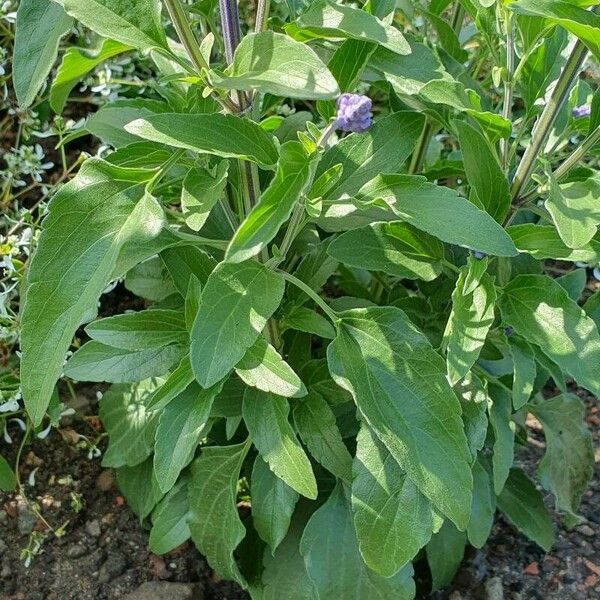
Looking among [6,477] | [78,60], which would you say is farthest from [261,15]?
[6,477]

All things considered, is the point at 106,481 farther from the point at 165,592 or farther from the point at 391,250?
the point at 391,250

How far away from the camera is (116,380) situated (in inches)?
65.3

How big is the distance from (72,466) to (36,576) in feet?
0.92

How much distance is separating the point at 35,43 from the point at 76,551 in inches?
45.8

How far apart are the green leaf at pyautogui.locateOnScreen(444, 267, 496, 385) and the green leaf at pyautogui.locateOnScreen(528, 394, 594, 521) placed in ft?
1.65

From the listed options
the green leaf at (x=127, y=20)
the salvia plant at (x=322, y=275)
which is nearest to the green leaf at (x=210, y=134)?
the salvia plant at (x=322, y=275)

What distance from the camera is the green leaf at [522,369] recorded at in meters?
1.58

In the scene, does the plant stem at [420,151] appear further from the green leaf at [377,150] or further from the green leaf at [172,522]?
the green leaf at [172,522]

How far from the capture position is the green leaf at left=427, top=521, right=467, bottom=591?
6.40ft

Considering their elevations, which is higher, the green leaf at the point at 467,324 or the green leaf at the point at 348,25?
the green leaf at the point at 348,25

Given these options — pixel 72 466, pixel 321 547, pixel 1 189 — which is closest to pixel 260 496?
pixel 321 547

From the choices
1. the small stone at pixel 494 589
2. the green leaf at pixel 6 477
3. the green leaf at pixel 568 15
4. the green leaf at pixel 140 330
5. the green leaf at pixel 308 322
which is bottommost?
the green leaf at pixel 6 477

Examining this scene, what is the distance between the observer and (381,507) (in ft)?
5.23

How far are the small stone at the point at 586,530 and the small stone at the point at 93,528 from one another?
3.68ft
